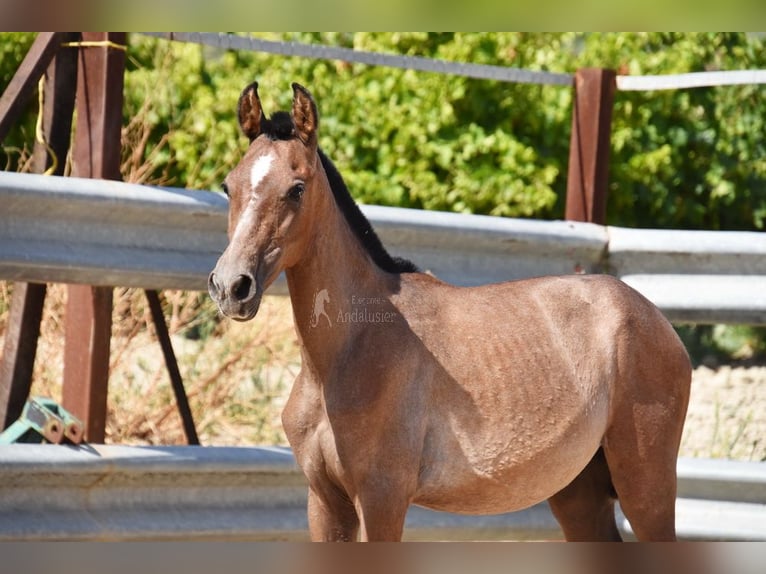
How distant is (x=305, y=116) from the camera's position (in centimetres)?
287

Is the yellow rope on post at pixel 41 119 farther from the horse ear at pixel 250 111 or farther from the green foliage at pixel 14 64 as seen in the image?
the green foliage at pixel 14 64

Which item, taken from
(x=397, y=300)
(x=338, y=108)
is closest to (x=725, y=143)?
(x=338, y=108)

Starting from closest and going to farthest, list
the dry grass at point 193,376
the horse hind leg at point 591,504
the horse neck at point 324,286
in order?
the horse neck at point 324,286 < the horse hind leg at point 591,504 < the dry grass at point 193,376

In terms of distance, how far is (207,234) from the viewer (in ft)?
13.1

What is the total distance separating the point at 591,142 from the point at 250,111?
246cm

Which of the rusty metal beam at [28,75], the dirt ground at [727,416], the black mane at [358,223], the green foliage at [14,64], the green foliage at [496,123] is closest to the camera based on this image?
the black mane at [358,223]

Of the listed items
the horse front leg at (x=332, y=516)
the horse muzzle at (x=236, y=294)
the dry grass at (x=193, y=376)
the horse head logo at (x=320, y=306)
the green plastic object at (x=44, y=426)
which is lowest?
the dry grass at (x=193, y=376)

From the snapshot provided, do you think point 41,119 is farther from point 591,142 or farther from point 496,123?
point 496,123

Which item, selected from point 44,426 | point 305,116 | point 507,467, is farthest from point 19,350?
point 507,467

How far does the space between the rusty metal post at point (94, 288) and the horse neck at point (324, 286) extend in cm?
109

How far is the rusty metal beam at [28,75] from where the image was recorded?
151 inches

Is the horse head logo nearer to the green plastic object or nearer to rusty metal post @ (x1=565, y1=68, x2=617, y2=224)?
the green plastic object

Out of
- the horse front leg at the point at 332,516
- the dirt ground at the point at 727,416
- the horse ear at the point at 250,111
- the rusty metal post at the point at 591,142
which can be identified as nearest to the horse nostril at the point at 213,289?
the horse ear at the point at 250,111
